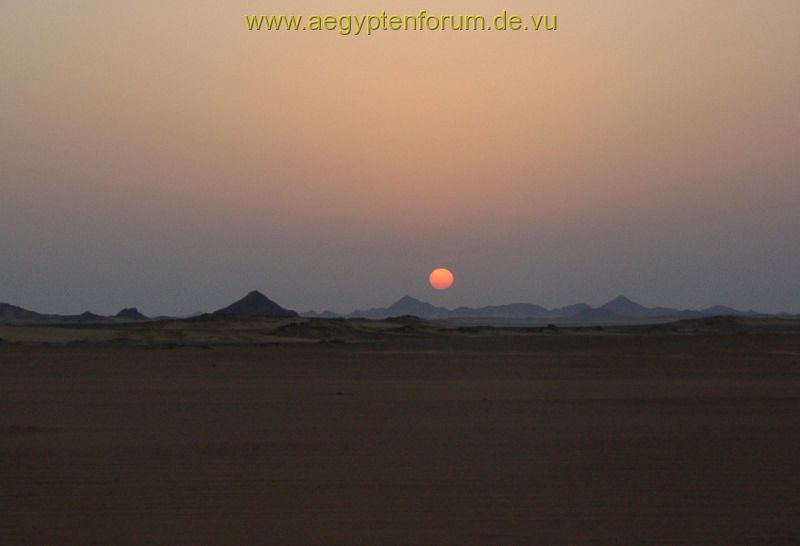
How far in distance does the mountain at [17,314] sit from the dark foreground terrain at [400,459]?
9503 centimetres

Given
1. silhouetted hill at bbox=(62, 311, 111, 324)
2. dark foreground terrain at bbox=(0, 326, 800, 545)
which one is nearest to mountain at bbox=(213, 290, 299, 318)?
silhouetted hill at bbox=(62, 311, 111, 324)

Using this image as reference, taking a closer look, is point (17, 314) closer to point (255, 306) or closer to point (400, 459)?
point (255, 306)

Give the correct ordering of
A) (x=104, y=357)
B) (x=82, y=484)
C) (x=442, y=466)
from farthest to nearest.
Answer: (x=104, y=357), (x=442, y=466), (x=82, y=484)

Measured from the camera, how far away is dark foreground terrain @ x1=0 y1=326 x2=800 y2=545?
7691mm

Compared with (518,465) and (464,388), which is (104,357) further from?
(518,465)

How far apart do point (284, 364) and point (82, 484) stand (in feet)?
65.7

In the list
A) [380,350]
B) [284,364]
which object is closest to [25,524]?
[284,364]

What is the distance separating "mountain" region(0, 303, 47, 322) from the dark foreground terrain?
95034 mm

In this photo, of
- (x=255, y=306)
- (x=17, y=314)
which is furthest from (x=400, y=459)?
(x=17, y=314)

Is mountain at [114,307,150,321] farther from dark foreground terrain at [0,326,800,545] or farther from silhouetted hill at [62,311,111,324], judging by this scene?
dark foreground terrain at [0,326,800,545]

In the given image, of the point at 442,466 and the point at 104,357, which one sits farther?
the point at 104,357

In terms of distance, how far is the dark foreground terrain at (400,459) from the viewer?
303 inches

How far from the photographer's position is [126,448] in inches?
465

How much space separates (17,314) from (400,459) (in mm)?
112495
